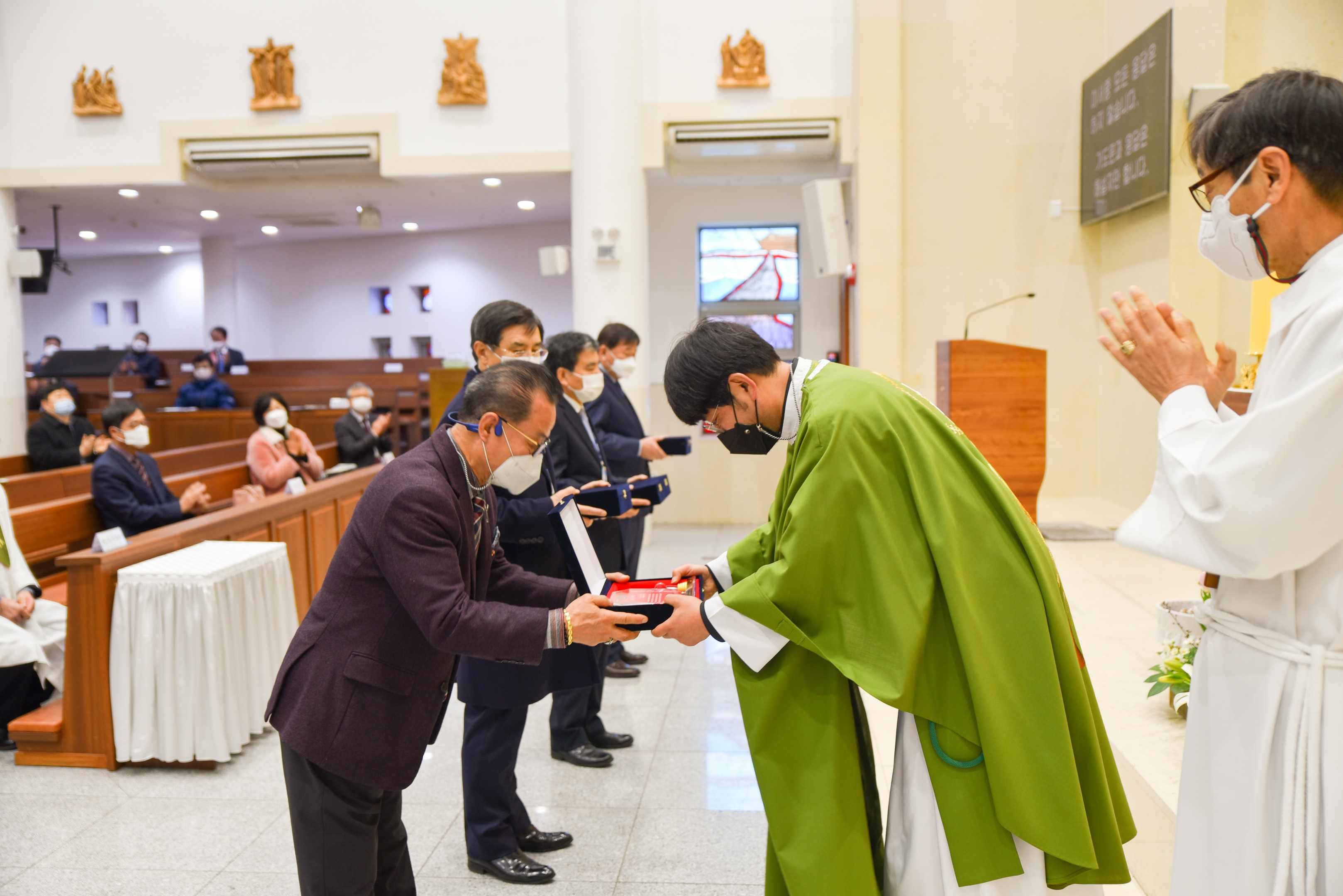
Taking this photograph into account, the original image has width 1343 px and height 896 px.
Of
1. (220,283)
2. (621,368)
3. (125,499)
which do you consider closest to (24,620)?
(125,499)

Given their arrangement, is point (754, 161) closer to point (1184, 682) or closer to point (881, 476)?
point (1184, 682)

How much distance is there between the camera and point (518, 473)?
217 centimetres

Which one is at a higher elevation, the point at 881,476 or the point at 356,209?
the point at 356,209

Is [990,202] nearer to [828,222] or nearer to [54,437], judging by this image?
[828,222]

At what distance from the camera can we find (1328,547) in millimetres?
1130

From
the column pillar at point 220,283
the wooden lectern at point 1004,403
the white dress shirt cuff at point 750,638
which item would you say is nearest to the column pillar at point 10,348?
the column pillar at point 220,283

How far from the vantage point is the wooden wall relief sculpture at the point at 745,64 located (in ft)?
26.5

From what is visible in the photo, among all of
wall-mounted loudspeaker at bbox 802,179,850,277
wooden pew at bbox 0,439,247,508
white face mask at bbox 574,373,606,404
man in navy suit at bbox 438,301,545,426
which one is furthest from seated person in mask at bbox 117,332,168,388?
man in navy suit at bbox 438,301,545,426

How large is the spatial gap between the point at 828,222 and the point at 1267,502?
23.2 feet

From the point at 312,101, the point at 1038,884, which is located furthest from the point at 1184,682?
the point at 312,101

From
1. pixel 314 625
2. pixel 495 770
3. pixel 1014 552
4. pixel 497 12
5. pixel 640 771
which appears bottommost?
pixel 640 771

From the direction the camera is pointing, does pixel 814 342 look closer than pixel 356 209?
Yes

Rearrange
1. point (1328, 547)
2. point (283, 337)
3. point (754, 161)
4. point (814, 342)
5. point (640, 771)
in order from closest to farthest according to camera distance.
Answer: point (1328, 547) → point (640, 771) → point (754, 161) → point (814, 342) → point (283, 337)

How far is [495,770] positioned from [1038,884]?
1.55 metres
